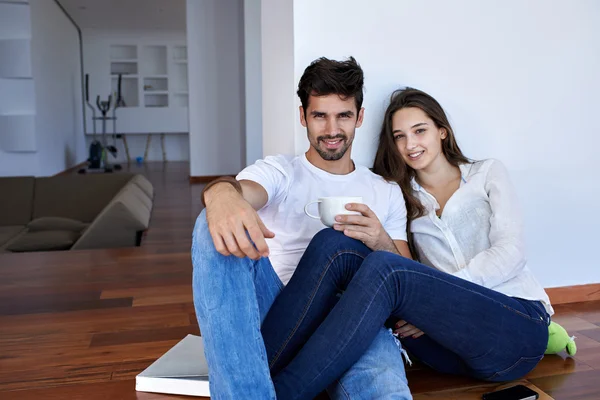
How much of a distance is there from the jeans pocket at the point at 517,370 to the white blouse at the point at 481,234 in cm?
18

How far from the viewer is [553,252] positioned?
8.02ft

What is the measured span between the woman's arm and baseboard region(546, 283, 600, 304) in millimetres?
847

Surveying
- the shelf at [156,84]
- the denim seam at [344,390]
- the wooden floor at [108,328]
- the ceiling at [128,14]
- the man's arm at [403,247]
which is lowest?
the wooden floor at [108,328]

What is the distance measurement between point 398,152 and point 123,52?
443 inches

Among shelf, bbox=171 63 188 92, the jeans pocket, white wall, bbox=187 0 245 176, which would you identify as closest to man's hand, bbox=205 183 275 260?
the jeans pocket

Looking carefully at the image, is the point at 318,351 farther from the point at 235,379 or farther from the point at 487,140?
the point at 487,140

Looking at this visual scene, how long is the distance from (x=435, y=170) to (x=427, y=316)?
615 mm

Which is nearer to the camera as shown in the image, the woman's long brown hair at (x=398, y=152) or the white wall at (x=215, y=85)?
the woman's long brown hair at (x=398, y=152)

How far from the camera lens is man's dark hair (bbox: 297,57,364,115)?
174 centimetres

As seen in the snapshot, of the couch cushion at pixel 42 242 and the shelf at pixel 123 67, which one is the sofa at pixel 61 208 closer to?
the couch cushion at pixel 42 242

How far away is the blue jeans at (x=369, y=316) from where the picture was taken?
4.63 ft

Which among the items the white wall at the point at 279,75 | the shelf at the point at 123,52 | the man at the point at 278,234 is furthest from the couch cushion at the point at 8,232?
the shelf at the point at 123,52

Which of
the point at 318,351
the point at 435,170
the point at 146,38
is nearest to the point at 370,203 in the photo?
the point at 435,170

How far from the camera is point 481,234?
1.84m
